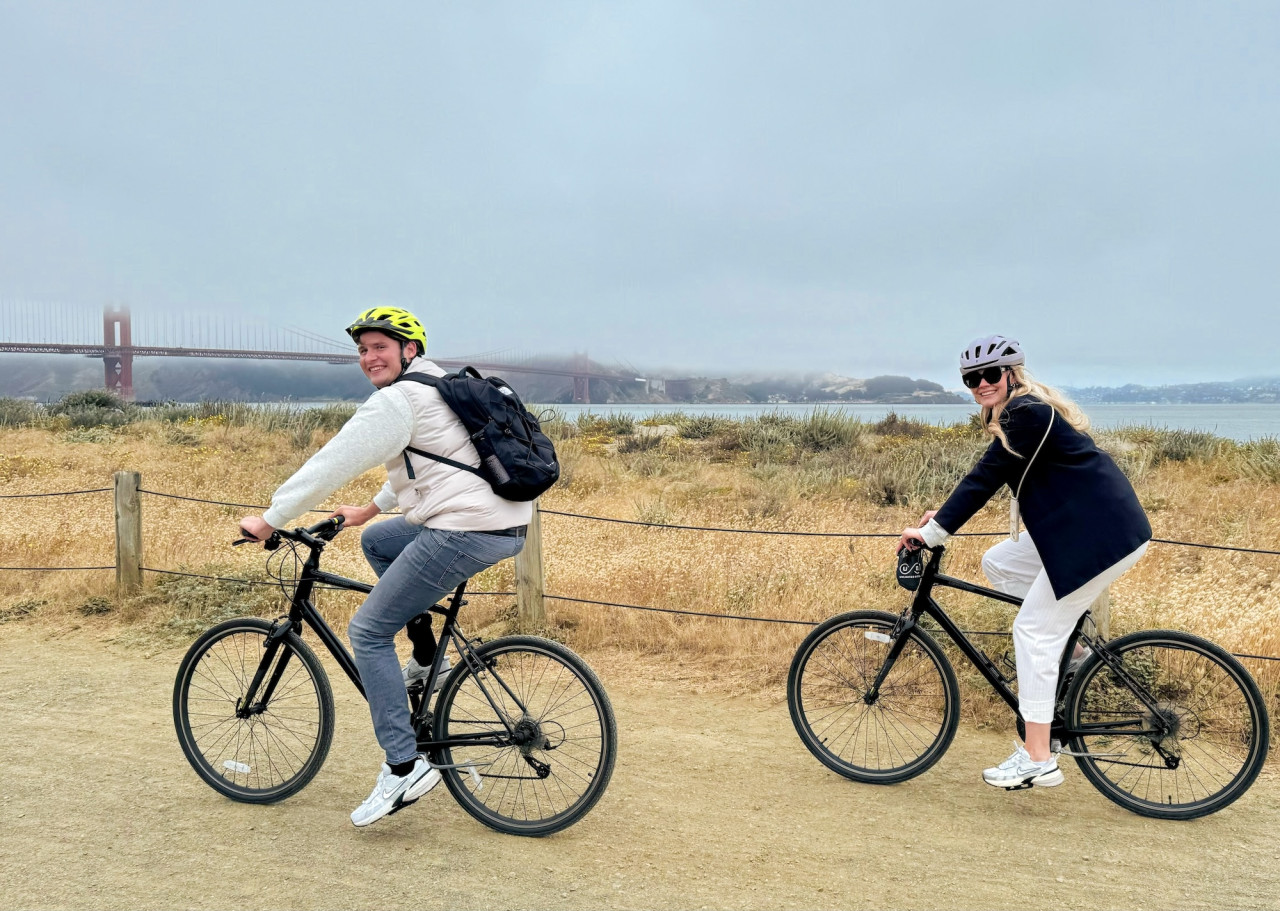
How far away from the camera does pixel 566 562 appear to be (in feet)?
29.6

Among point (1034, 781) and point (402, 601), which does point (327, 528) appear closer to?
point (402, 601)

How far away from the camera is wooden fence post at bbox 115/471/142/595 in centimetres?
795

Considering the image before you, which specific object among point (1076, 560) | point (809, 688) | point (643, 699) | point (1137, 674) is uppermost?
point (1076, 560)

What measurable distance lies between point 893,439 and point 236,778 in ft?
59.0

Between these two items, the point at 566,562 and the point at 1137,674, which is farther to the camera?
the point at 566,562

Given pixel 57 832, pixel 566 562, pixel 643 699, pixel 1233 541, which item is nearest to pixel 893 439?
pixel 1233 541

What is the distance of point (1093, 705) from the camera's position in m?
4.04

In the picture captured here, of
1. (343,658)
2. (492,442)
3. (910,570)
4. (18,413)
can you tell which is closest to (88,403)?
(18,413)

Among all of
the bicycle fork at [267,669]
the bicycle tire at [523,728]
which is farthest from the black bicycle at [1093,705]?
the bicycle fork at [267,669]

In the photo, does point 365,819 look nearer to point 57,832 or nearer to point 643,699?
point 57,832

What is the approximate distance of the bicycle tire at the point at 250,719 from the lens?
3.98m

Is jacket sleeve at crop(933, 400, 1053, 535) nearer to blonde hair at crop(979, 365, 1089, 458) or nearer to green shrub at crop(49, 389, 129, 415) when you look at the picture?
blonde hair at crop(979, 365, 1089, 458)

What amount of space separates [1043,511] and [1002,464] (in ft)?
0.80

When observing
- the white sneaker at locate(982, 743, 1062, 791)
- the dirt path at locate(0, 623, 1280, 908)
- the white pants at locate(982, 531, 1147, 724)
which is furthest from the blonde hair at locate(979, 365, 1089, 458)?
the dirt path at locate(0, 623, 1280, 908)
